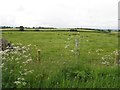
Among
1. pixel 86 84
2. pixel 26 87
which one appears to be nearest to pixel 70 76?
pixel 86 84

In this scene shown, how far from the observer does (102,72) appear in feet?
35.8

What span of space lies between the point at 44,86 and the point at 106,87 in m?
1.75

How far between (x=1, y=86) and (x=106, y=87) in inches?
115

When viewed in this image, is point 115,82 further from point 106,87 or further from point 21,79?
point 21,79

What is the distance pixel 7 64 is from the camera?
33.0 feet

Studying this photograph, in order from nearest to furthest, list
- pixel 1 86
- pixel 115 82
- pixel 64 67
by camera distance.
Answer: pixel 1 86
pixel 115 82
pixel 64 67

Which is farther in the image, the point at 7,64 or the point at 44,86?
the point at 7,64

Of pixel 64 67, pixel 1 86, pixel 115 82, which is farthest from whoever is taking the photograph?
pixel 64 67

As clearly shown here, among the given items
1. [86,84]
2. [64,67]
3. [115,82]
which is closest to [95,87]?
[86,84]

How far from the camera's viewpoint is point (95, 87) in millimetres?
9211

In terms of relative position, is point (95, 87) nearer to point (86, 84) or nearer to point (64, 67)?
point (86, 84)

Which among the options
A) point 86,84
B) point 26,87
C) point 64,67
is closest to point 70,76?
point 64,67

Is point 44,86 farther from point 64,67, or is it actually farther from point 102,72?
point 102,72

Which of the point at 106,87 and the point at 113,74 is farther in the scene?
the point at 113,74
